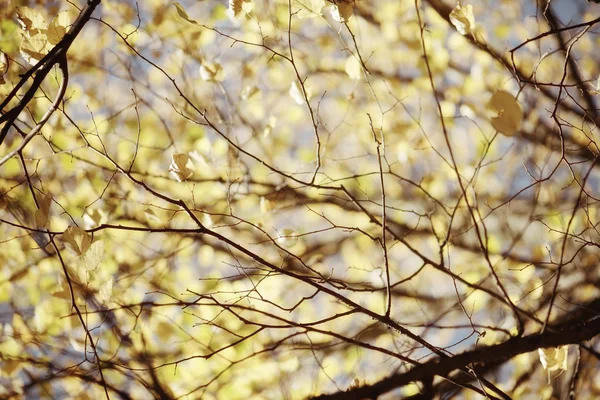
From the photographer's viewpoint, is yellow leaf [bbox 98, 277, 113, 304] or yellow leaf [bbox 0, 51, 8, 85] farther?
yellow leaf [bbox 98, 277, 113, 304]

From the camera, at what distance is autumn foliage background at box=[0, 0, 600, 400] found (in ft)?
5.44

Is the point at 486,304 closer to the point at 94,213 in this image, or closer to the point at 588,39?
the point at 588,39

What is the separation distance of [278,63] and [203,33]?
31 centimetres

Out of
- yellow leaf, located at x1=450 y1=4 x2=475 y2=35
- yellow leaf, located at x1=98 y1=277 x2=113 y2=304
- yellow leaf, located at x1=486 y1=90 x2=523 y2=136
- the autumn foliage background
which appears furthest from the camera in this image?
the autumn foliage background

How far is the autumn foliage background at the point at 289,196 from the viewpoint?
1.66 meters

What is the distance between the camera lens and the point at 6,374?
1.68 metres

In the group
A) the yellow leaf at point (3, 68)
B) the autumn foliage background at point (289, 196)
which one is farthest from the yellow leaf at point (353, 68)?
the yellow leaf at point (3, 68)

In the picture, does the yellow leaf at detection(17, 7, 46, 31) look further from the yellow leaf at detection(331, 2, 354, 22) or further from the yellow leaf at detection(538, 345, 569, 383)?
the yellow leaf at detection(538, 345, 569, 383)

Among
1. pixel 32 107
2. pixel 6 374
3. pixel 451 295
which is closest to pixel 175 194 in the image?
pixel 32 107

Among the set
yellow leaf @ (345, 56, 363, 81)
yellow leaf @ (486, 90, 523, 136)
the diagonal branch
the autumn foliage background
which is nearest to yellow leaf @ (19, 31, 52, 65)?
the autumn foliage background

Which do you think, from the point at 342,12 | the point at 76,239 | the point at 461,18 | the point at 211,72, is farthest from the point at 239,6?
the point at 76,239

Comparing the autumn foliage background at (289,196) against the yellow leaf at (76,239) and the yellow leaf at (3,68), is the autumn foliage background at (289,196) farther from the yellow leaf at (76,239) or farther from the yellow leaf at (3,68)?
the yellow leaf at (76,239)

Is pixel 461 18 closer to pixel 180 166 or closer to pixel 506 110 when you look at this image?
pixel 506 110

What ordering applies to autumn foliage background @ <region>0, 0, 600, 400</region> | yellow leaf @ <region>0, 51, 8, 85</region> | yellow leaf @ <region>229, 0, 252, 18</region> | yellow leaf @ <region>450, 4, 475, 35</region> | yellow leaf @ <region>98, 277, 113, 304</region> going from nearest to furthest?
yellow leaf @ <region>0, 51, 8, 85</region>
yellow leaf @ <region>229, 0, 252, 18</region>
yellow leaf @ <region>450, 4, 475, 35</region>
yellow leaf @ <region>98, 277, 113, 304</region>
autumn foliage background @ <region>0, 0, 600, 400</region>
